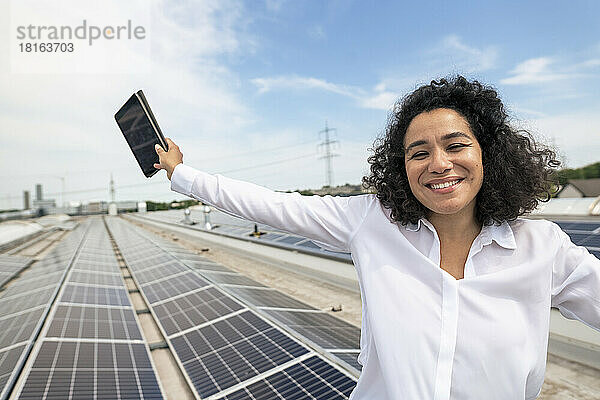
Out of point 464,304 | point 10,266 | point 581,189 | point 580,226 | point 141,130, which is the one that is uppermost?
point 141,130

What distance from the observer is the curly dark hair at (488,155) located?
65.4 inches

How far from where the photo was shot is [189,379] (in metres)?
4.04

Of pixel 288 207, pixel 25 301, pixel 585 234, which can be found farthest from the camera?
pixel 585 234

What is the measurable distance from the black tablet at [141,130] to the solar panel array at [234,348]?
2.48m

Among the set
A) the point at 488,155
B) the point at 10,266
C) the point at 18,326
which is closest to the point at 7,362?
the point at 18,326

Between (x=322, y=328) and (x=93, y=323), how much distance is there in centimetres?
327

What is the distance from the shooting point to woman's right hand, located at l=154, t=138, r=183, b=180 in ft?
7.09

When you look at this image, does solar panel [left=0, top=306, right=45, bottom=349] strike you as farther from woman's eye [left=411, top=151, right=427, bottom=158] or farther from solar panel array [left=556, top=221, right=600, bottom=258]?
solar panel array [left=556, top=221, right=600, bottom=258]

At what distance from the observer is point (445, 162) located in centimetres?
152

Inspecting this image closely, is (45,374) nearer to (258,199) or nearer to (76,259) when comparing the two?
(258,199)

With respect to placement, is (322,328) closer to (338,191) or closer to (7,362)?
(338,191)

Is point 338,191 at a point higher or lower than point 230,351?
higher

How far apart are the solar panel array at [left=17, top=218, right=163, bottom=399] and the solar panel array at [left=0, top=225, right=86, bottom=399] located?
126 mm

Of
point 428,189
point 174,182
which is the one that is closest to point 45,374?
point 174,182
